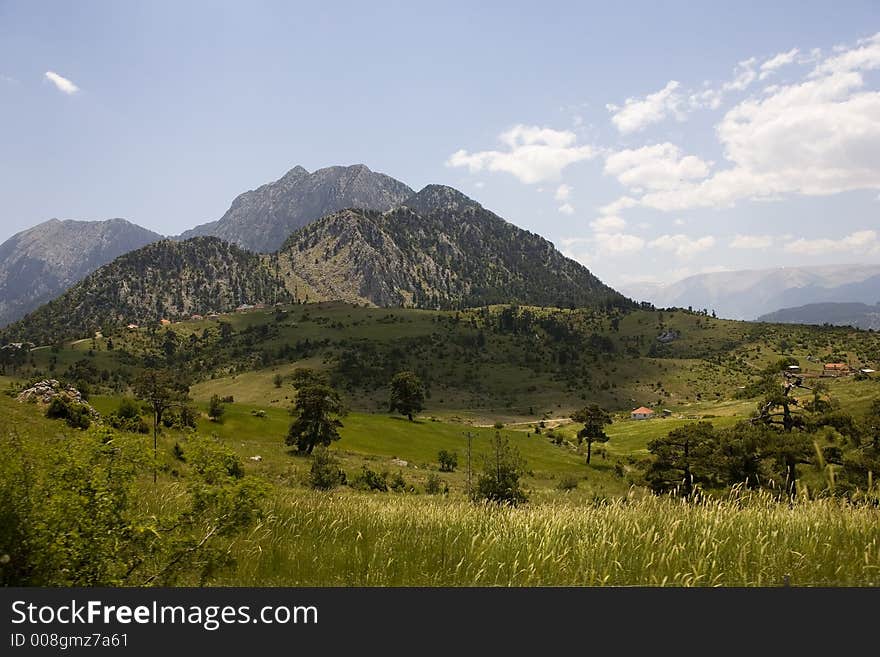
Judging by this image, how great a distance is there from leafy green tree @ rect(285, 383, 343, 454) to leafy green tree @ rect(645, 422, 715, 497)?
38.0 metres

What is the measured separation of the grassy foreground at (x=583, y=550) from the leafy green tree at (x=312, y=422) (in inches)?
2118

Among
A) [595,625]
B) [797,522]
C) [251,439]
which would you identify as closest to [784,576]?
[797,522]

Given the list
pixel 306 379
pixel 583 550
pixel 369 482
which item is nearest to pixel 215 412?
pixel 306 379

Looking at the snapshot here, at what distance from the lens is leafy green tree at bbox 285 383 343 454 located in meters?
59.4

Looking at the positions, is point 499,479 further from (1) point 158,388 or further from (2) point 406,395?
(2) point 406,395

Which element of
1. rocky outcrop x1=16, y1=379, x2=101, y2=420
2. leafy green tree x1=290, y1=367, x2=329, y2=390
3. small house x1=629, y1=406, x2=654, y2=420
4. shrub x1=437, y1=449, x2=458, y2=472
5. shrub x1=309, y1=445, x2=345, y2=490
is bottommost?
small house x1=629, y1=406, x2=654, y2=420

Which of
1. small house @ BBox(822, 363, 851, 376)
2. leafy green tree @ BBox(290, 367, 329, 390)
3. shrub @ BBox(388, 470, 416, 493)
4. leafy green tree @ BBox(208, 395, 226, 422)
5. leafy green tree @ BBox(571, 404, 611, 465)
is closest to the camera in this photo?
shrub @ BBox(388, 470, 416, 493)

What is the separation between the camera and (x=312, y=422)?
60.2 m

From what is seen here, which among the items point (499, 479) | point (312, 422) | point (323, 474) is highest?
point (499, 479)

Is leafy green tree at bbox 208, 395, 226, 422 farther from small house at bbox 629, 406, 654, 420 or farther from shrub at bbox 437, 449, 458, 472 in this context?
small house at bbox 629, 406, 654, 420

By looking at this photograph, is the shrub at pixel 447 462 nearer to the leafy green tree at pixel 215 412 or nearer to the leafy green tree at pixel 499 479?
the leafy green tree at pixel 215 412

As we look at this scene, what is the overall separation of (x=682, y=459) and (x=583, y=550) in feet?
99.8

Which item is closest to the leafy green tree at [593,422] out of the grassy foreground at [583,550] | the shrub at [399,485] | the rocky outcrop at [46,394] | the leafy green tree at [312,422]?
the leafy green tree at [312,422]

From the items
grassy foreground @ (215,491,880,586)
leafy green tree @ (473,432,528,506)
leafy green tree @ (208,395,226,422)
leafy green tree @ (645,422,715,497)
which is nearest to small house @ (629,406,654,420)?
leafy green tree @ (645,422,715,497)
